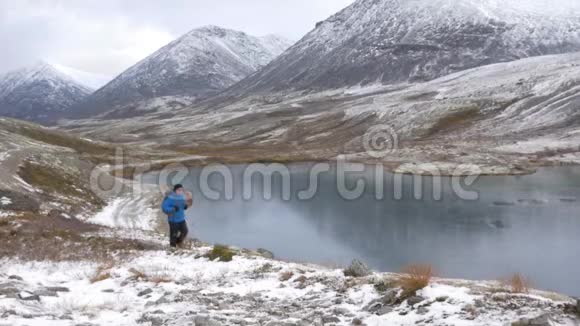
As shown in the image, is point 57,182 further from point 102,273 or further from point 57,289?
point 57,289

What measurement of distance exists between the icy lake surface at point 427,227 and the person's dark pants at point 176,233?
7.65 meters

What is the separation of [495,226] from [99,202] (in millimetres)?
41634

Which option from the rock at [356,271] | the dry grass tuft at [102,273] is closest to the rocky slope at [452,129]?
the rock at [356,271]

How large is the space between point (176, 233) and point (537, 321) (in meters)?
17.0

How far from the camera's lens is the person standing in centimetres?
2167

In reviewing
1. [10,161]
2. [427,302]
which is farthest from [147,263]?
[10,161]

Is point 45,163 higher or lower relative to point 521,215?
higher

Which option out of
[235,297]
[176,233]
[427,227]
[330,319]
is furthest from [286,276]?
[427,227]

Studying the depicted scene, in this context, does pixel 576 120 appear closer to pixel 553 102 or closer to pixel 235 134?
pixel 553 102

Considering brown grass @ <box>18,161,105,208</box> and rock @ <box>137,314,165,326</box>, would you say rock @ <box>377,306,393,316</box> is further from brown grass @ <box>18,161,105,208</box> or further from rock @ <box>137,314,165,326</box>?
brown grass @ <box>18,161,105,208</box>

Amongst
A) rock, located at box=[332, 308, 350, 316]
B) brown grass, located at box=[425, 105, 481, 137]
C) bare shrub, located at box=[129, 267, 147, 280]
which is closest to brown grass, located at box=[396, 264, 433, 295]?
rock, located at box=[332, 308, 350, 316]

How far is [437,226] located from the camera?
4784 cm

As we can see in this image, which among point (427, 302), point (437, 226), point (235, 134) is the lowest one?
point (437, 226)

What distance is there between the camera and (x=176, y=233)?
22.8 m
